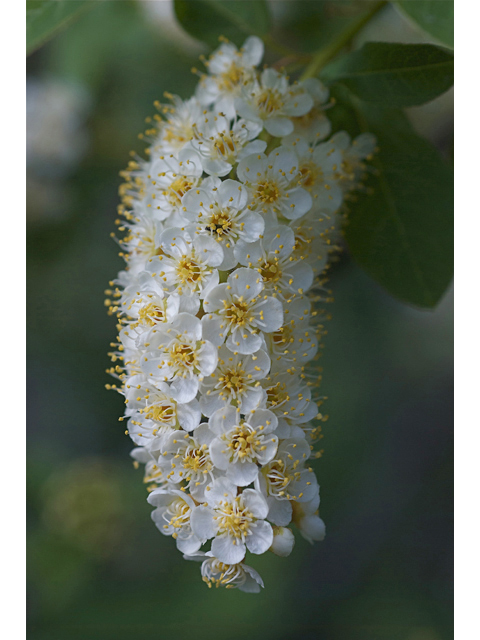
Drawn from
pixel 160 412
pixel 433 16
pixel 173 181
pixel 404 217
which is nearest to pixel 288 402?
pixel 160 412

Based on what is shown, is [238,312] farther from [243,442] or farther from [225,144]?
[225,144]

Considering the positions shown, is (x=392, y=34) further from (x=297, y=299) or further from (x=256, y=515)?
(x=256, y=515)

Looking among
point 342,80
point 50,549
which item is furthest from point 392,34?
point 50,549

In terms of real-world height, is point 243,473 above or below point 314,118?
below

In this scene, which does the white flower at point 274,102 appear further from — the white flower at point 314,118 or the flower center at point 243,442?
the flower center at point 243,442

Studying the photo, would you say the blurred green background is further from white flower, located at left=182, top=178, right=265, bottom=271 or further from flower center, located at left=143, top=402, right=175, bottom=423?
flower center, located at left=143, top=402, right=175, bottom=423

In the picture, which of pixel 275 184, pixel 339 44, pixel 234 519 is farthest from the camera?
pixel 339 44

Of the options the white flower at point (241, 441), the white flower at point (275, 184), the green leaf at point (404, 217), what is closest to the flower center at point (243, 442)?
the white flower at point (241, 441)
